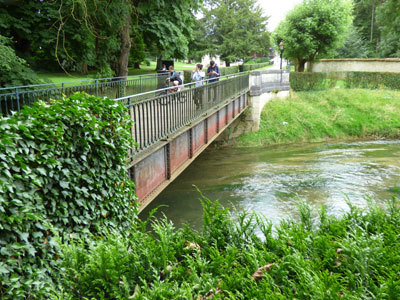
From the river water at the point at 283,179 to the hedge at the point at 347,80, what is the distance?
9.54 metres

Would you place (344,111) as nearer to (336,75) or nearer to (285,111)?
(285,111)

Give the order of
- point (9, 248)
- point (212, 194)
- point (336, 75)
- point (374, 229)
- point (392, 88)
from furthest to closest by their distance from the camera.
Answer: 1. point (336, 75)
2. point (392, 88)
3. point (212, 194)
4. point (374, 229)
5. point (9, 248)

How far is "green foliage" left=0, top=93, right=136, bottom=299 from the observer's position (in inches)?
136

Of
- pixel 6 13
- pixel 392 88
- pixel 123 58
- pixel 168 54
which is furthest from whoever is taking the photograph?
pixel 392 88

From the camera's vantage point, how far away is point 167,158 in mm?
8156

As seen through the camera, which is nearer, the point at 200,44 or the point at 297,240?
the point at 297,240

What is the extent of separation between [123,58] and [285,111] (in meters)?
11.5

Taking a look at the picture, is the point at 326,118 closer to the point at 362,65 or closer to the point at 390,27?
the point at 362,65

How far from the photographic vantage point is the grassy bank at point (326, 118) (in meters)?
23.2

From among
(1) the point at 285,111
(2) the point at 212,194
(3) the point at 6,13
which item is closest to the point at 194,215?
(2) the point at 212,194

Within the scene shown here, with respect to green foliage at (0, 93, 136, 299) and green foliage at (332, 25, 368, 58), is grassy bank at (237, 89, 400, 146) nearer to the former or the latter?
green foliage at (0, 93, 136, 299)

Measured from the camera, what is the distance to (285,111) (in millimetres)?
25047

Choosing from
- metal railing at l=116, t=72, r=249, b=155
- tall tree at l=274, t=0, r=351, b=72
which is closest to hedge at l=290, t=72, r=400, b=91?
tall tree at l=274, t=0, r=351, b=72

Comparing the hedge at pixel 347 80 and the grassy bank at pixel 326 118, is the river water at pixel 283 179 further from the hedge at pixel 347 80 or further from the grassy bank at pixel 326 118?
the hedge at pixel 347 80
